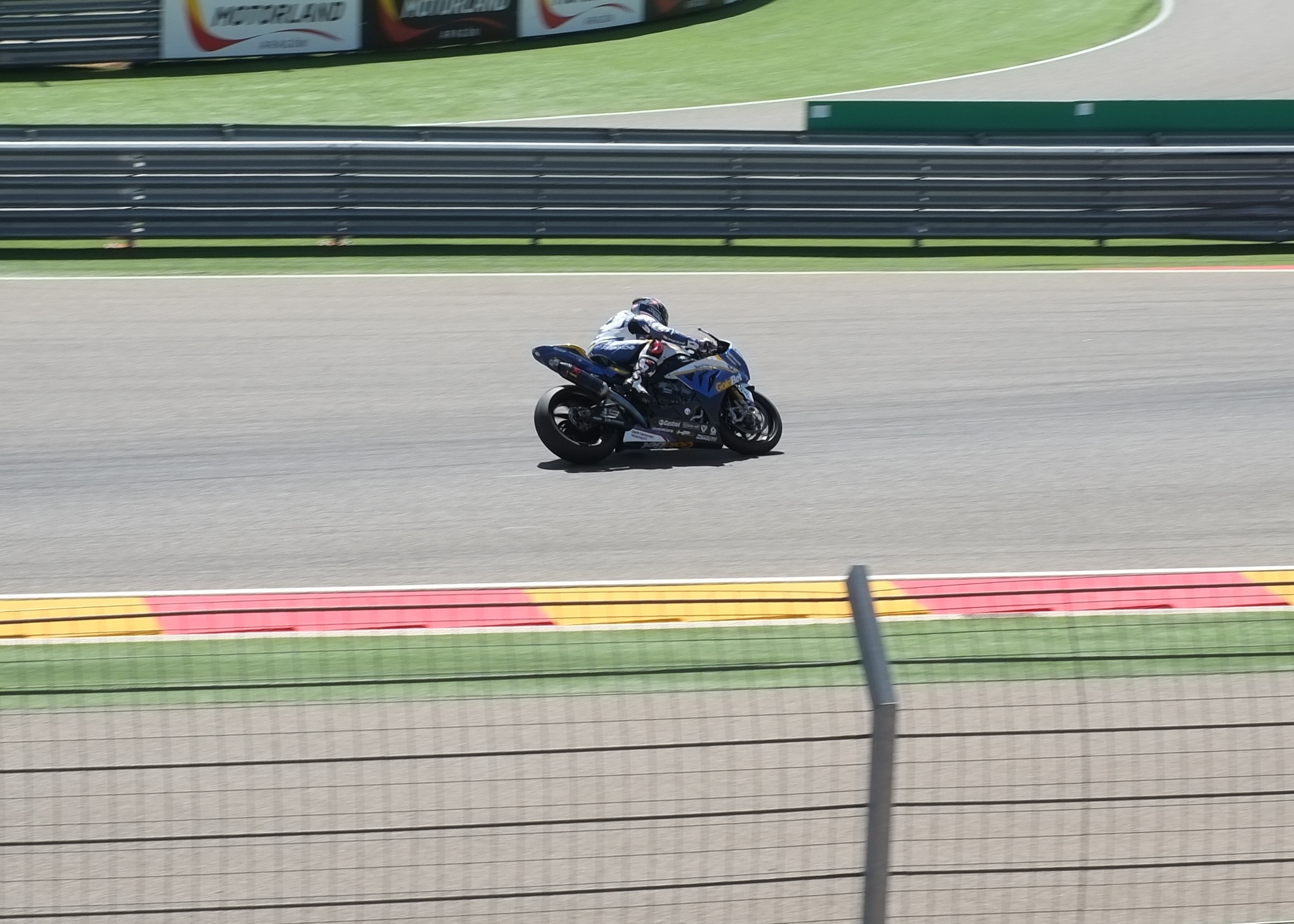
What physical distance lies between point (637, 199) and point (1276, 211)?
23.3 feet

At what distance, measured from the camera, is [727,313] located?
14555 millimetres

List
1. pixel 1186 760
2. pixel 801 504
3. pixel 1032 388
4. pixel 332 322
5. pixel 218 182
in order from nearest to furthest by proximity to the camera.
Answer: pixel 1186 760
pixel 801 504
pixel 1032 388
pixel 332 322
pixel 218 182

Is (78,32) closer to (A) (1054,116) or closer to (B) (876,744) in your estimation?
(A) (1054,116)

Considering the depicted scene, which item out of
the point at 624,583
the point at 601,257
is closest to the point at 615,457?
the point at 624,583

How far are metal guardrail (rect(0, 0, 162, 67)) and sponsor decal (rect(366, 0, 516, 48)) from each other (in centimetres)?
408

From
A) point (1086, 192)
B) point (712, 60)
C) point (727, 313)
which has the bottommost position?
point (727, 313)

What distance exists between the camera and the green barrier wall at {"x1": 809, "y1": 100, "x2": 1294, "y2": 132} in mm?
21078

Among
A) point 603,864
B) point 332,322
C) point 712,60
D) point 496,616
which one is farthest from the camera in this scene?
point 712,60

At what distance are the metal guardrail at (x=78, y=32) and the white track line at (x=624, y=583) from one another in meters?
22.2

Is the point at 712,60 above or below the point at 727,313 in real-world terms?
above

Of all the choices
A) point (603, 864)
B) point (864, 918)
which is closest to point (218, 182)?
point (603, 864)

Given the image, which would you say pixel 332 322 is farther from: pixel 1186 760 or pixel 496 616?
pixel 1186 760

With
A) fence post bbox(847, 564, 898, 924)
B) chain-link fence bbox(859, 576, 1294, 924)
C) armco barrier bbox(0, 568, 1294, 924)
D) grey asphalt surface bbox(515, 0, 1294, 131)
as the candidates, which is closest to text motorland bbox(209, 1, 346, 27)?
grey asphalt surface bbox(515, 0, 1294, 131)

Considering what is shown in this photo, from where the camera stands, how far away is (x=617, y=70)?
29.6m
